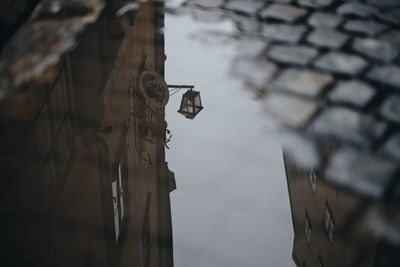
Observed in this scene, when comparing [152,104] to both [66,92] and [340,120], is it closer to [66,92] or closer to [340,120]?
[66,92]

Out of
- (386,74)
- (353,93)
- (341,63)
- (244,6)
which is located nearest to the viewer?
(353,93)

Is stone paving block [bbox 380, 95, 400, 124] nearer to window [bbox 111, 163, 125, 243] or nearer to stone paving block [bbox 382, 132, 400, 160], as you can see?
stone paving block [bbox 382, 132, 400, 160]

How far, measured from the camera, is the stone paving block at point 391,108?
450cm

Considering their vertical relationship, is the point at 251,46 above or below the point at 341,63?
above

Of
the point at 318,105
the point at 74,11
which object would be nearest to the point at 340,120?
the point at 318,105

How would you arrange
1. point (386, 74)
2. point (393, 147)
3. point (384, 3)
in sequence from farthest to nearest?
point (384, 3) < point (386, 74) < point (393, 147)

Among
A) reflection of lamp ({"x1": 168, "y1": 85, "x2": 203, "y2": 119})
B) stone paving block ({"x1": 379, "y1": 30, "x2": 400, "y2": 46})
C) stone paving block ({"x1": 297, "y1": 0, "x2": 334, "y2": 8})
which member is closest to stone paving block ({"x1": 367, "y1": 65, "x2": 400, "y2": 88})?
stone paving block ({"x1": 379, "y1": 30, "x2": 400, "y2": 46})

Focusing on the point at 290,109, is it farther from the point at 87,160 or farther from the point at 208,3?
the point at 208,3

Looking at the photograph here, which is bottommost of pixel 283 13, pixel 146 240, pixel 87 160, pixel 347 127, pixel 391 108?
pixel 146 240

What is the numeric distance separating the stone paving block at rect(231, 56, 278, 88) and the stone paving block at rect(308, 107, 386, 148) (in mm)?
834

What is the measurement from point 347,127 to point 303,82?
2.81 feet

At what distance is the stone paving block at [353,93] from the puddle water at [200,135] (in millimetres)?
17

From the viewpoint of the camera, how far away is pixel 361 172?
3967 mm

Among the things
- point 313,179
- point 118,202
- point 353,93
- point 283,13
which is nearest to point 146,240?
point 118,202
